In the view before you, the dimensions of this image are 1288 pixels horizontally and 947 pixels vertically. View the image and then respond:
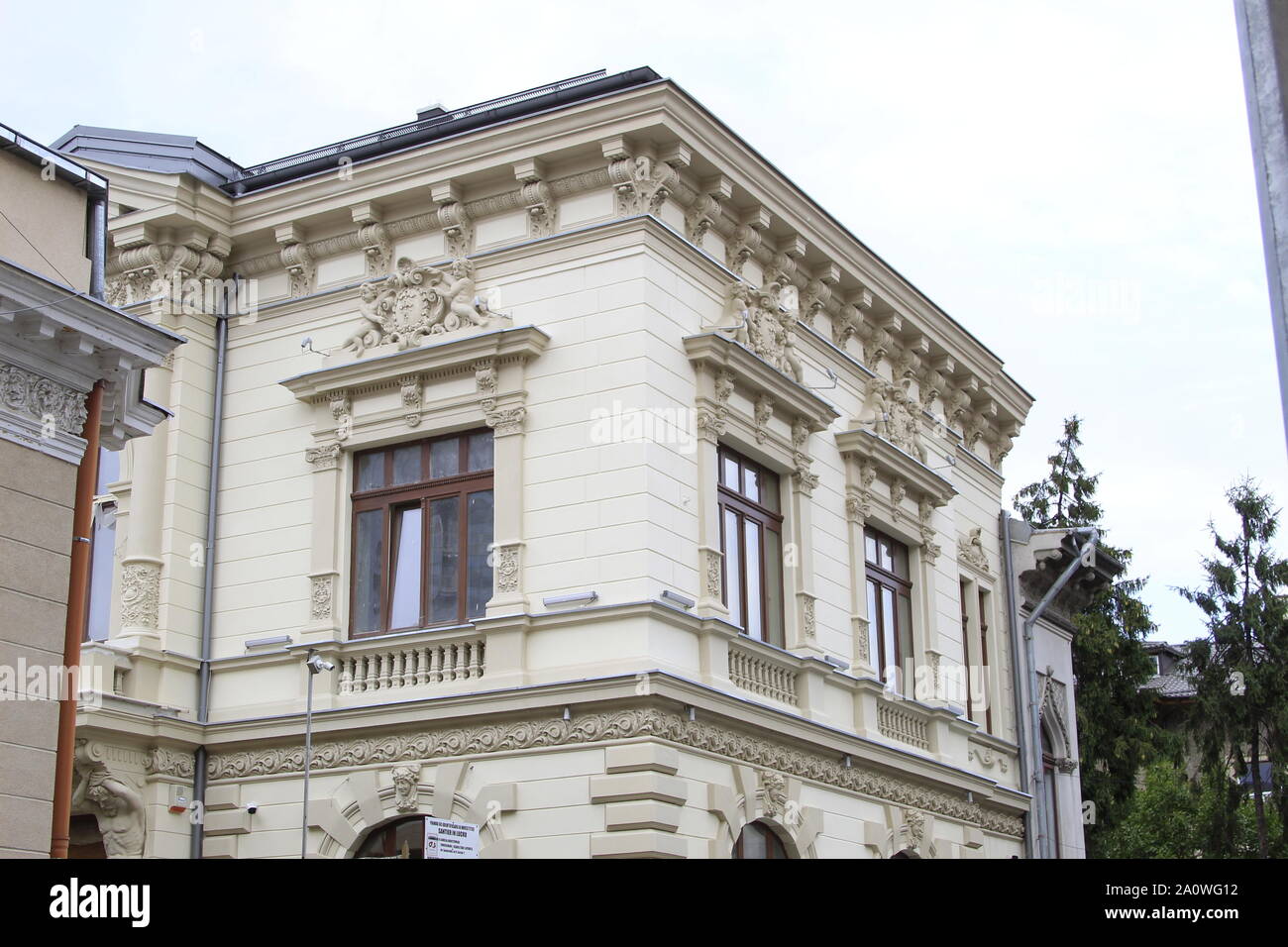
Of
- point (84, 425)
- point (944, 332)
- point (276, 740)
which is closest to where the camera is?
point (84, 425)

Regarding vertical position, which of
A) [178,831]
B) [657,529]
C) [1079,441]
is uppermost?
[1079,441]

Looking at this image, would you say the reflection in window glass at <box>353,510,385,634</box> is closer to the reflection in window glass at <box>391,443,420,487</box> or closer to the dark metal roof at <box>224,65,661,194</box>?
the reflection in window glass at <box>391,443,420,487</box>

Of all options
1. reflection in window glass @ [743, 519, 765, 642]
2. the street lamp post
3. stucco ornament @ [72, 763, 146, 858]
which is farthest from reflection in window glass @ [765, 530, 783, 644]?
stucco ornament @ [72, 763, 146, 858]

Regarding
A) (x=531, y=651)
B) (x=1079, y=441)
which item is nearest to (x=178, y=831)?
(x=531, y=651)

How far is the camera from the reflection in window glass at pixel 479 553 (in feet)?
63.7

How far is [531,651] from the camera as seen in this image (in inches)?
737

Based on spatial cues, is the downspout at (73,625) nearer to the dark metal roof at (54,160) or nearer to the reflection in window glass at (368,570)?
the dark metal roof at (54,160)

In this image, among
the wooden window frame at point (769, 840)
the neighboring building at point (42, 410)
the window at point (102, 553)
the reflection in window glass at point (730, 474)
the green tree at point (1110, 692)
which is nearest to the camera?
the neighboring building at point (42, 410)

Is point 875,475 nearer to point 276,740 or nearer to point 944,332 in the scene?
point 944,332

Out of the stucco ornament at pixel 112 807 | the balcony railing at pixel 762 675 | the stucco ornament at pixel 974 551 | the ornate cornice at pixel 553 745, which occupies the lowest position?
the stucco ornament at pixel 112 807

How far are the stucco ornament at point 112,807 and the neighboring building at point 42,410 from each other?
484 cm

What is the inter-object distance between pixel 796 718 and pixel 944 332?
330 inches

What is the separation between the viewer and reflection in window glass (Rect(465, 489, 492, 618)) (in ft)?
63.7

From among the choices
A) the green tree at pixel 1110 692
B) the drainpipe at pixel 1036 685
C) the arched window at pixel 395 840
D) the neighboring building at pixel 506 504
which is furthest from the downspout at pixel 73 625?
the green tree at pixel 1110 692
